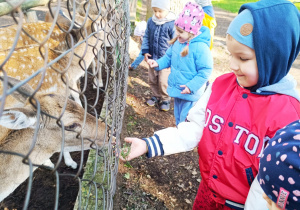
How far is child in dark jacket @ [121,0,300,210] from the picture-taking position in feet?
4.44

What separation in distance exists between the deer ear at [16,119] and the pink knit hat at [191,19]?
6.76ft

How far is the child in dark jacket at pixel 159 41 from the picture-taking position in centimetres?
423

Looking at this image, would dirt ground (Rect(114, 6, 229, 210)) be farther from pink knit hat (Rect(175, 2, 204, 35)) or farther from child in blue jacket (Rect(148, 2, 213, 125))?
pink knit hat (Rect(175, 2, 204, 35))

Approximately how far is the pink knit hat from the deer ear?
2060 millimetres

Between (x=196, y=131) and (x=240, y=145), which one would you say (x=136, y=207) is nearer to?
(x=196, y=131)

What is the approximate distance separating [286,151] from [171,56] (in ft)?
8.91

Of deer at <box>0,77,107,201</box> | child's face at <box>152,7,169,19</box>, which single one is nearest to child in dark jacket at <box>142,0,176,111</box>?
child's face at <box>152,7,169,19</box>

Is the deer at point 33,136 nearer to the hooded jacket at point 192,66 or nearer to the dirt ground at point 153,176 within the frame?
the dirt ground at point 153,176

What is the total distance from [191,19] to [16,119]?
2.25 meters

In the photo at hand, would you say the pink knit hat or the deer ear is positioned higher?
the pink knit hat

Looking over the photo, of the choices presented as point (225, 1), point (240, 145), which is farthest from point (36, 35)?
point (225, 1)

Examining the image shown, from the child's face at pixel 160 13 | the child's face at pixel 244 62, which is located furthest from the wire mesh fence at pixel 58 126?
the child's face at pixel 160 13

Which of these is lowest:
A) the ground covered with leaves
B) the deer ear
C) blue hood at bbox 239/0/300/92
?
the ground covered with leaves

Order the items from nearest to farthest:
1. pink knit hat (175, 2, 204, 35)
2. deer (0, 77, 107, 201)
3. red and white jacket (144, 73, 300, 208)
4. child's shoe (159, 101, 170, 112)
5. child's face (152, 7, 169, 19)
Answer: red and white jacket (144, 73, 300, 208), deer (0, 77, 107, 201), pink knit hat (175, 2, 204, 35), child's face (152, 7, 169, 19), child's shoe (159, 101, 170, 112)
